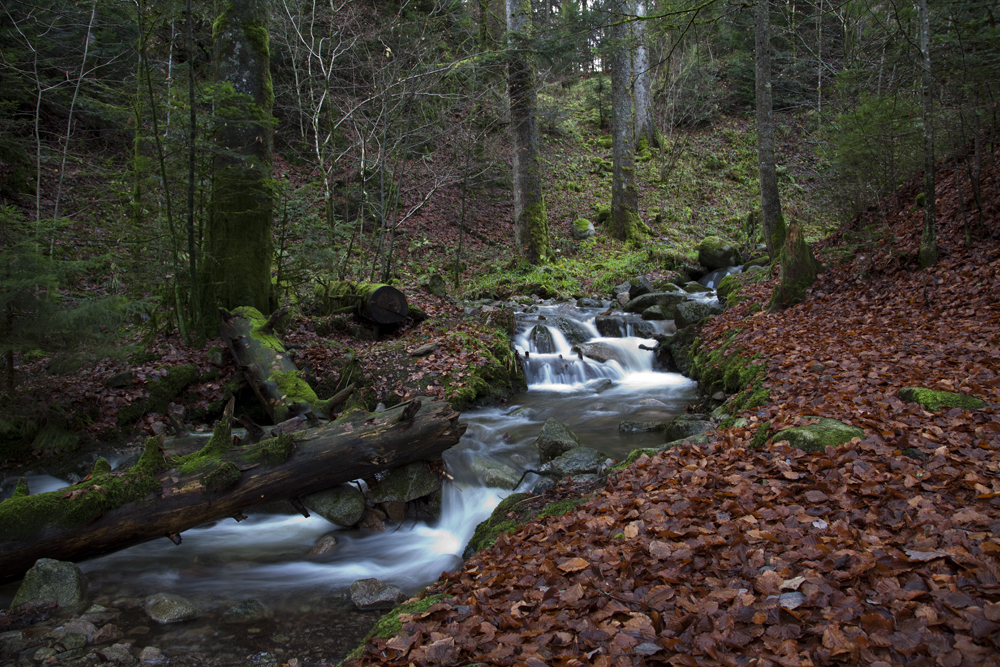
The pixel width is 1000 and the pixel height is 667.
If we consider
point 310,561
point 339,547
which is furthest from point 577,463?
point 310,561

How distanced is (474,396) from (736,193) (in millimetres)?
19676

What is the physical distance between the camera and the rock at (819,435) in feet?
14.1

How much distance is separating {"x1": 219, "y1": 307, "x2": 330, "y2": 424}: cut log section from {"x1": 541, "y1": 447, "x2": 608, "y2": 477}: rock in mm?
2793

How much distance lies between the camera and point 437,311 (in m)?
11.5

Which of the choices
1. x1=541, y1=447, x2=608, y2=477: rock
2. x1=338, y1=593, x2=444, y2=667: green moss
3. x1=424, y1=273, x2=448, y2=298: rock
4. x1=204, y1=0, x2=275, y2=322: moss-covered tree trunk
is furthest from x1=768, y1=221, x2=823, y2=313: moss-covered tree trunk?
x1=204, y1=0, x2=275, y2=322: moss-covered tree trunk

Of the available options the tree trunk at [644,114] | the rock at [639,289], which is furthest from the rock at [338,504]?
the tree trunk at [644,114]

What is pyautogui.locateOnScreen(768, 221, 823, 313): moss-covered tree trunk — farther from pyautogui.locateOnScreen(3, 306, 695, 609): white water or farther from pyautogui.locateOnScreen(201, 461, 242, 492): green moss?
pyautogui.locateOnScreen(201, 461, 242, 492): green moss

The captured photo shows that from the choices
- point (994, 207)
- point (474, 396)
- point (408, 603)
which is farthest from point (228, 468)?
point (994, 207)

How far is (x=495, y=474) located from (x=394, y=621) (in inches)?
124

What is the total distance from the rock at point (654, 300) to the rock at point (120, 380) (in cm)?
1019

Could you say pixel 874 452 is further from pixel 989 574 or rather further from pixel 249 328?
pixel 249 328

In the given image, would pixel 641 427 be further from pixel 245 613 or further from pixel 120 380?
pixel 120 380

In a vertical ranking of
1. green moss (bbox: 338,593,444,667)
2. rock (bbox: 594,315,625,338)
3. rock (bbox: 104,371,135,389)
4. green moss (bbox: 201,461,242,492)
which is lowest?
green moss (bbox: 338,593,444,667)

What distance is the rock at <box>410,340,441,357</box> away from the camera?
29.4ft
